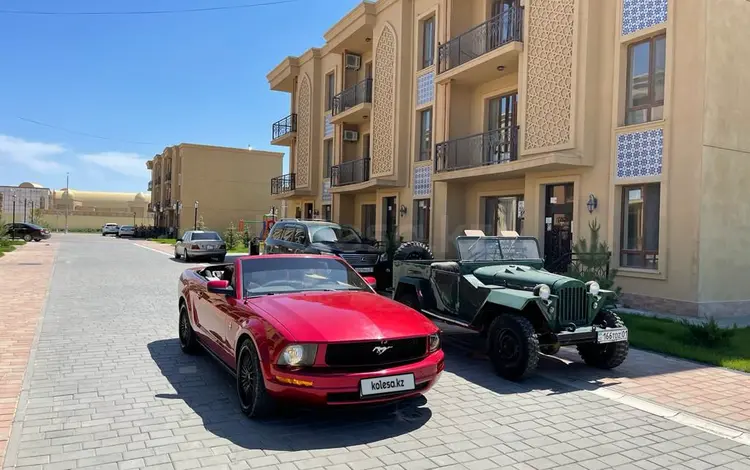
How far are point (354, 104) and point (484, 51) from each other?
8766 millimetres

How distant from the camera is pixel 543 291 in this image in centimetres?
636

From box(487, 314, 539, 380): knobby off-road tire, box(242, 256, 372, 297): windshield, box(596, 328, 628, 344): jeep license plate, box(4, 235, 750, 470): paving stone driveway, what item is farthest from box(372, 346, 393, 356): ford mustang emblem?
box(596, 328, 628, 344): jeep license plate

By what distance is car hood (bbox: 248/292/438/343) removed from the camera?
460 cm

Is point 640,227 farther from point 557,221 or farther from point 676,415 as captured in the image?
point 676,415

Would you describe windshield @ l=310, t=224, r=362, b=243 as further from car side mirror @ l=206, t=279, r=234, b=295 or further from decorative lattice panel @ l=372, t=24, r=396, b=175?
car side mirror @ l=206, t=279, r=234, b=295

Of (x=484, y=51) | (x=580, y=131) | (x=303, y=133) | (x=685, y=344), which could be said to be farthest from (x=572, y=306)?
(x=303, y=133)

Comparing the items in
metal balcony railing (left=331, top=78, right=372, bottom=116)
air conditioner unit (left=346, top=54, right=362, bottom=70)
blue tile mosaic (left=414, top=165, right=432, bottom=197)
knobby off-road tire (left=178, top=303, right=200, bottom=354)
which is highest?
air conditioner unit (left=346, top=54, right=362, bottom=70)

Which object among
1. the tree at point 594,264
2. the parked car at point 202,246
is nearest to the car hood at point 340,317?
the tree at point 594,264

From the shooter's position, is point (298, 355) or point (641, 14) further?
point (641, 14)

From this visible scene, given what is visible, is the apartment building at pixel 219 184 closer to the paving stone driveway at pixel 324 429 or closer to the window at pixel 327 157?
the window at pixel 327 157

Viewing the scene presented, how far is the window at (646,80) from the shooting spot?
1227 cm

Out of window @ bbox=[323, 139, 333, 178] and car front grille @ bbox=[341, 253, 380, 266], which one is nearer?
car front grille @ bbox=[341, 253, 380, 266]

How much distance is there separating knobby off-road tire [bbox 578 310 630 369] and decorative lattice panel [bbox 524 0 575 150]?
23.9 feet

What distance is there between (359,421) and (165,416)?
70.0 inches
